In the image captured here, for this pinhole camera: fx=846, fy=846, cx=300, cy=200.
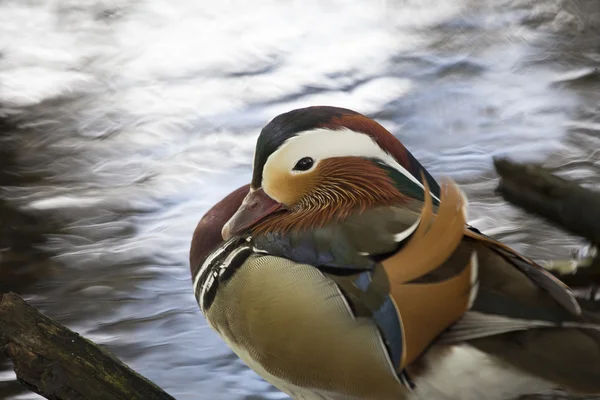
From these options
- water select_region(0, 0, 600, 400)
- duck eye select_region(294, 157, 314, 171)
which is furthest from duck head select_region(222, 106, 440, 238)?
water select_region(0, 0, 600, 400)

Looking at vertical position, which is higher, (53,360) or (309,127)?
(309,127)

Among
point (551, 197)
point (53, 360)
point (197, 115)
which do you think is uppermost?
point (551, 197)

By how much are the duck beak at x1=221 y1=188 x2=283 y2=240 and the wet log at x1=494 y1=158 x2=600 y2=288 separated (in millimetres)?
208

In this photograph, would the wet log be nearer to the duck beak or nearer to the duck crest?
the duck crest

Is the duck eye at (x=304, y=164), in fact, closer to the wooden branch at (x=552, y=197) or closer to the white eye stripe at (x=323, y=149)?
the white eye stripe at (x=323, y=149)

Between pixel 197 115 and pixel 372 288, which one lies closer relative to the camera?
pixel 372 288

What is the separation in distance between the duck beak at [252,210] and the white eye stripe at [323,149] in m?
0.01

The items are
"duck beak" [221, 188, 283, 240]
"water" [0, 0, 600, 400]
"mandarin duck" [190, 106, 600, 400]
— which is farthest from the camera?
"water" [0, 0, 600, 400]

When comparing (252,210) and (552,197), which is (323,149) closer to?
(252,210)

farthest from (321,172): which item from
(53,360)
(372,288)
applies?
(53,360)

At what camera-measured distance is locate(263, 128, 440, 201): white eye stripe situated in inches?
29.4

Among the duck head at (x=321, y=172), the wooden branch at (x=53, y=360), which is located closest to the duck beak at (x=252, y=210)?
the duck head at (x=321, y=172)

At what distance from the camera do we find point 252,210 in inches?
30.8

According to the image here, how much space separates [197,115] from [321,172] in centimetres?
112
